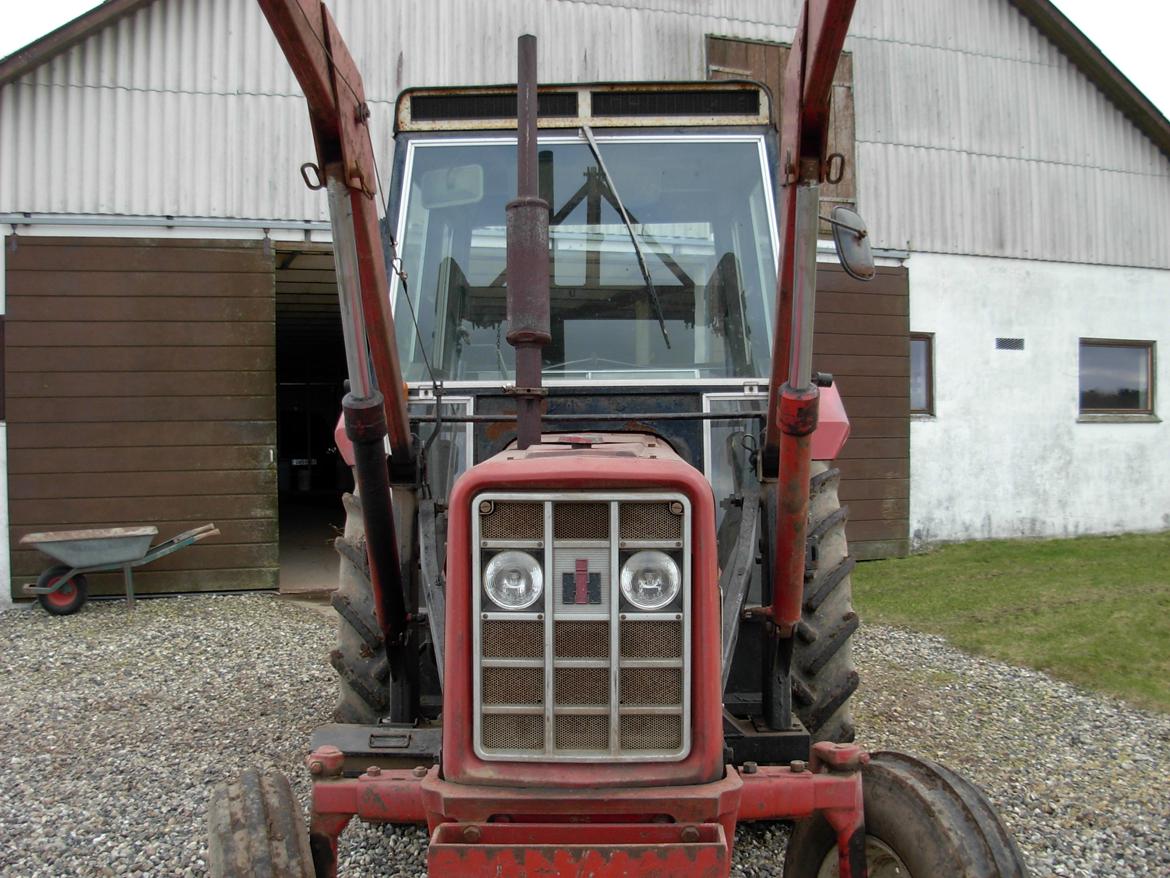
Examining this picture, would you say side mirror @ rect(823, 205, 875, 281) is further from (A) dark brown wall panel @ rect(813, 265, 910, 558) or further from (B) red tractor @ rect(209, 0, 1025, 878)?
(A) dark brown wall panel @ rect(813, 265, 910, 558)

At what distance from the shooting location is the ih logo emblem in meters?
2.21

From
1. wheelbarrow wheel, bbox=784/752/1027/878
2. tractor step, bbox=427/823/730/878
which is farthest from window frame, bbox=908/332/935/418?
tractor step, bbox=427/823/730/878

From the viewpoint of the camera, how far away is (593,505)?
7.23 feet

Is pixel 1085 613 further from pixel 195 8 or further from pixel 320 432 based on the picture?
pixel 320 432

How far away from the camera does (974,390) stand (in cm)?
1045

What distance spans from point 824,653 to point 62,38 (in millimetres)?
8489

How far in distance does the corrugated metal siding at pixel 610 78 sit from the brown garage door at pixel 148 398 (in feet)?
1.79

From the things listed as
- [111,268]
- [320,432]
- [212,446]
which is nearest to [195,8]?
[111,268]

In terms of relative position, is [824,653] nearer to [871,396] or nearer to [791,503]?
[791,503]

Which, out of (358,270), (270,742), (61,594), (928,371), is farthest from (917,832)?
(928,371)

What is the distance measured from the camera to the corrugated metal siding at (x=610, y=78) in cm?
839

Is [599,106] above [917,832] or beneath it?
above

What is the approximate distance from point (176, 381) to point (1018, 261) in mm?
9171

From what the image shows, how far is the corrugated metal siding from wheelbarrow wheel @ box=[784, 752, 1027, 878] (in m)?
7.71
